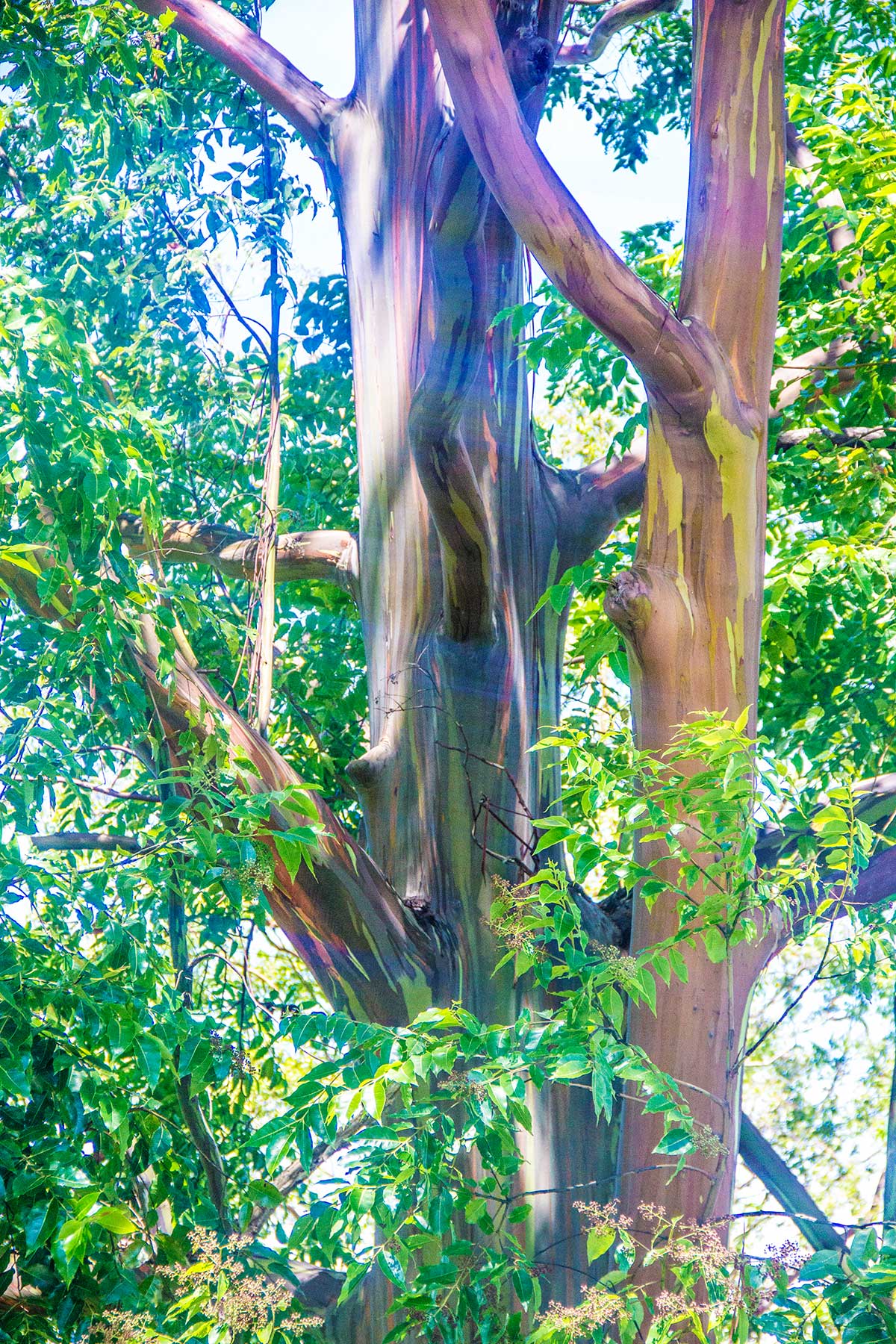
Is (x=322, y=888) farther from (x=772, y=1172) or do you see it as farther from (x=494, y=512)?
(x=772, y=1172)

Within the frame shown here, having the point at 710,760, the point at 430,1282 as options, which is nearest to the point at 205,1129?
the point at 430,1282

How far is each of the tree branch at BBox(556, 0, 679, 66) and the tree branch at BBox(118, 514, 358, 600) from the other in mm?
2430

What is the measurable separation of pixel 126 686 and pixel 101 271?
266 centimetres

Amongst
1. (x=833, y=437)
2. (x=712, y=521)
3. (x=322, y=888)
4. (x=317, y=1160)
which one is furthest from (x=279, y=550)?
(x=317, y=1160)

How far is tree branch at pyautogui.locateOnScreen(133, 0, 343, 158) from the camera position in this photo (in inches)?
153

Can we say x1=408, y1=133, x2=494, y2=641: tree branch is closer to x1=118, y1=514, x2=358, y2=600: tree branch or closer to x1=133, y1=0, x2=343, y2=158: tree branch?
x1=118, y1=514, x2=358, y2=600: tree branch

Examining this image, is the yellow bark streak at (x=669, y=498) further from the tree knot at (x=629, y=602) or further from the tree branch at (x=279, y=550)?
the tree branch at (x=279, y=550)

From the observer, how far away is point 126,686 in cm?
248

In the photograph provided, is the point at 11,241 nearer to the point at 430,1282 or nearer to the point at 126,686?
the point at 126,686

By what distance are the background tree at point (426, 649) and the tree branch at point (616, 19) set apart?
23 mm

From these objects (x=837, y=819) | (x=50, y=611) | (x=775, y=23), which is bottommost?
(x=837, y=819)

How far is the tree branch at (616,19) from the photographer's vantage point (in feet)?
15.2

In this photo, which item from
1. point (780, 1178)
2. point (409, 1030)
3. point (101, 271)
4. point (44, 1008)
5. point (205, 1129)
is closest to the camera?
point (409, 1030)

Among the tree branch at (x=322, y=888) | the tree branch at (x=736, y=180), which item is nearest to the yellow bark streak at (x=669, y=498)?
the tree branch at (x=736, y=180)
